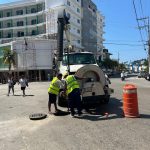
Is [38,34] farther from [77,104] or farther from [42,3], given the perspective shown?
[77,104]

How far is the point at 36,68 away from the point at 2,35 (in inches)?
1142

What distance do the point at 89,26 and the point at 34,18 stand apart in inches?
885

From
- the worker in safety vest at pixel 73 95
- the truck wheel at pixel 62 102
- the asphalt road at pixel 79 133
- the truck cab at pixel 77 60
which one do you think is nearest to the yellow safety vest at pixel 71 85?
the worker in safety vest at pixel 73 95

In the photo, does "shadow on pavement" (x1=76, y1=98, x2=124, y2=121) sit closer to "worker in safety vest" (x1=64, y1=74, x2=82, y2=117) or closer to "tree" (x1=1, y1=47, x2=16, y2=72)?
"worker in safety vest" (x1=64, y1=74, x2=82, y2=117)

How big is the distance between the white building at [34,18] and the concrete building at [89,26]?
552 cm

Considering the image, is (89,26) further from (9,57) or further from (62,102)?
(62,102)

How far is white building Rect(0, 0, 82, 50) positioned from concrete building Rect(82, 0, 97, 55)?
5518 millimetres

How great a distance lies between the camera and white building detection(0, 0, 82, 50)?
85.8 metres

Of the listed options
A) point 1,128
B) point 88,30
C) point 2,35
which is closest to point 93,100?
point 1,128

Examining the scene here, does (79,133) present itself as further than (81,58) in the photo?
No

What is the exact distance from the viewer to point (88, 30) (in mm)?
106312

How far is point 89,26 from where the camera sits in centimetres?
10762

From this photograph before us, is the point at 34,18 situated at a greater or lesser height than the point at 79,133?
greater

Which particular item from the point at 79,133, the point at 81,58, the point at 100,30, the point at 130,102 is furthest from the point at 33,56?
the point at 100,30
